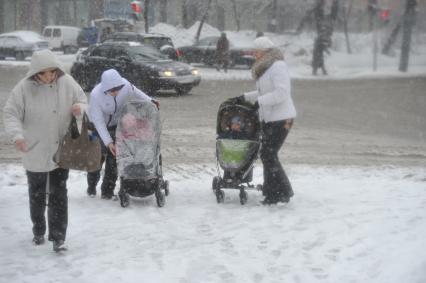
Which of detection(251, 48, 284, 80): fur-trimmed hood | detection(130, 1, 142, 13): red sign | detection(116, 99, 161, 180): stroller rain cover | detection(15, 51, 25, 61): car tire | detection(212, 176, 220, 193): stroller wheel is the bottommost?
detection(15, 51, 25, 61): car tire

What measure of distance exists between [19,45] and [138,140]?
30.7 meters

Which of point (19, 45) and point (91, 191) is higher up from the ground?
point (19, 45)

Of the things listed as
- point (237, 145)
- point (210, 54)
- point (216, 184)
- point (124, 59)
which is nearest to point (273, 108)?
point (237, 145)

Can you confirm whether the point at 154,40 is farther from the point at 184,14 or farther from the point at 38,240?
the point at 184,14

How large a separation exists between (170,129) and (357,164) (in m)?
4.48

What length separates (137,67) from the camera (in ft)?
63.0

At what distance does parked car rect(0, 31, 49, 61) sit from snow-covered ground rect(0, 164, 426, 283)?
95.0ft

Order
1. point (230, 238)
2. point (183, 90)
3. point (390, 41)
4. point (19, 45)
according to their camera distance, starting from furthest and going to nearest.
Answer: point (390, 41) < point (19, 45) < point (183, 90) < point (230, 238)

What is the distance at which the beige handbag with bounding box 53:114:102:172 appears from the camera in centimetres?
555

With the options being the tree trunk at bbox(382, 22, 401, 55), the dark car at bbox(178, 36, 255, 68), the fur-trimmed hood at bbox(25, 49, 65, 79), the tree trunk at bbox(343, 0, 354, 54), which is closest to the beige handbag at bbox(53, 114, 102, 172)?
the fur-trimmed hood at bbox(25, 49, 65, 79)

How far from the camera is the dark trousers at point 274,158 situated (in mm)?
7094

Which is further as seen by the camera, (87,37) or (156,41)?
(87,37)

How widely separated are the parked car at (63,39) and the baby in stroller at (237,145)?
1499 inches

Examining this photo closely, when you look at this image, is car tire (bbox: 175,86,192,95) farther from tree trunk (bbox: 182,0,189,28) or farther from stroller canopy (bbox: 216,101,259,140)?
tree trunk (bbox: 182,0,189,28)
